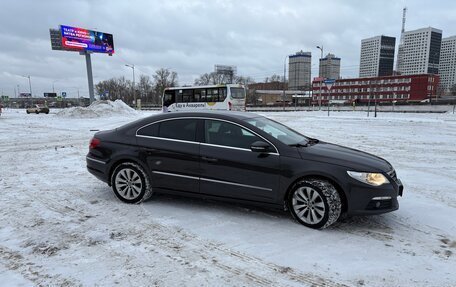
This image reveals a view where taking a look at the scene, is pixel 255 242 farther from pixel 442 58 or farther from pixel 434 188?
pixel 442 58

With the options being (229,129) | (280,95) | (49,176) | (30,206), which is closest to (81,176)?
(49,176)

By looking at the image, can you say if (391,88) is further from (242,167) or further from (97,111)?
(242,167)

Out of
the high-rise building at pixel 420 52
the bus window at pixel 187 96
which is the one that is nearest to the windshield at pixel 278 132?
the bus window at pixel 187 96

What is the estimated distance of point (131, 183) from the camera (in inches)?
216

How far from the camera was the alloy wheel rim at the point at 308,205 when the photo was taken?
4426 mm

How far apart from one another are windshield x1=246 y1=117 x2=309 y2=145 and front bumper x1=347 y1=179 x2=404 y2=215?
114cm

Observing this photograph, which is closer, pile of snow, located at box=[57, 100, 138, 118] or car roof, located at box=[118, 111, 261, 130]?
car roof, located at box=[118, 111, 261, 130]

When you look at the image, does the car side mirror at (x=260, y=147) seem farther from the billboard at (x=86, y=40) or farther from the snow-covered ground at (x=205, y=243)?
the billboard at (x=86, y=40)

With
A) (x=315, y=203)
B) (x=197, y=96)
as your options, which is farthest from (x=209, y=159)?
(x=197, y=96)

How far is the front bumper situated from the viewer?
4281mm

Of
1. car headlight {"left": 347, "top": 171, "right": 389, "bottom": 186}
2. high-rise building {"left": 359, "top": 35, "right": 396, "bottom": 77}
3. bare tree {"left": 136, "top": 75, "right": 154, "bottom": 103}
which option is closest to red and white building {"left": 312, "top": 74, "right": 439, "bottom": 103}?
high-rise building {"left": 359, "top": 35, "right": 396, "bottom": 77}

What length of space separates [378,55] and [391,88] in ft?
34.7

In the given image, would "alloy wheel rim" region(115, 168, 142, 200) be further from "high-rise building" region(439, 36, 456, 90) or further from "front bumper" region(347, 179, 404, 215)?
"high-rise building" region(439, 36, 456, 90)

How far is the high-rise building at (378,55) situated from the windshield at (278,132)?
103294 mm
